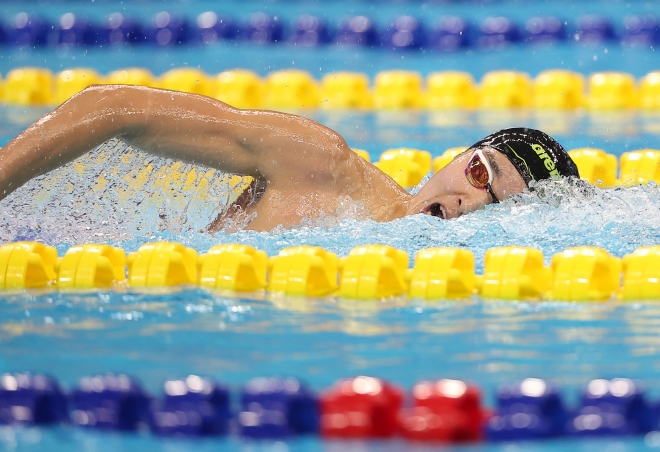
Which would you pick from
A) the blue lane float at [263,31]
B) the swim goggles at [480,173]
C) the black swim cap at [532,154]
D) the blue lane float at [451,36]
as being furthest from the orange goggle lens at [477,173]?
Result: the blue lane float at [263,31]

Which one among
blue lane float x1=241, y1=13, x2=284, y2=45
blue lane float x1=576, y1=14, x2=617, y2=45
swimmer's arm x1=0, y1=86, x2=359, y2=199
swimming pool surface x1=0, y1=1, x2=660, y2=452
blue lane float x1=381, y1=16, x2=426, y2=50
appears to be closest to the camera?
swimming pool surface x1=0, y1=1, x2=660, y2=452

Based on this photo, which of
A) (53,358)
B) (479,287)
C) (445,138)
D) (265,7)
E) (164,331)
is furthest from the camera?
(265,7)

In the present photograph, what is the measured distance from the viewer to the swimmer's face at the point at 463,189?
3412 mm

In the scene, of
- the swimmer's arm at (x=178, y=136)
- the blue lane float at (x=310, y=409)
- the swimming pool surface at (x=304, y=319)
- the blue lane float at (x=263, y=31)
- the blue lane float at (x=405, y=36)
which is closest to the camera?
the blue lane float at (x=310, y=409)

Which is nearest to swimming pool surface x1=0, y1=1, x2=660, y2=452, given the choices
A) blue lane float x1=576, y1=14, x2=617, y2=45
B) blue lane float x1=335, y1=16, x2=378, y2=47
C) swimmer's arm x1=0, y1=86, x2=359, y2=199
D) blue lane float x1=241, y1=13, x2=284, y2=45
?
swimmer's arm x1=0, y1=86, x2=359, y2=199

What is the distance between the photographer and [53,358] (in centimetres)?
249

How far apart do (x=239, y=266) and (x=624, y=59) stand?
16.2ft

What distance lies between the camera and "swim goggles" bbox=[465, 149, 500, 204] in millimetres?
3398

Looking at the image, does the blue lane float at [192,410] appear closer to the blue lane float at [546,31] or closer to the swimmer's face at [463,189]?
the swimmer's face at [463,189]

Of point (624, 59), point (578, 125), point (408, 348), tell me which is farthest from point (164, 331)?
point (624, 59)

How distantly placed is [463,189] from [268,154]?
69cm

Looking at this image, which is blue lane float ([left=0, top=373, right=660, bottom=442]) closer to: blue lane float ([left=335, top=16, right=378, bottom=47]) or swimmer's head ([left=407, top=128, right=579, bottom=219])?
swimmer's head ([left=407, top=128, right=579, bottom=219])

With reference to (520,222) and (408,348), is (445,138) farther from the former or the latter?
(408,348)

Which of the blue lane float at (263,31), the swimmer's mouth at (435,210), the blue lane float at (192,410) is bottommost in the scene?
the blue lane float at (192,410)
